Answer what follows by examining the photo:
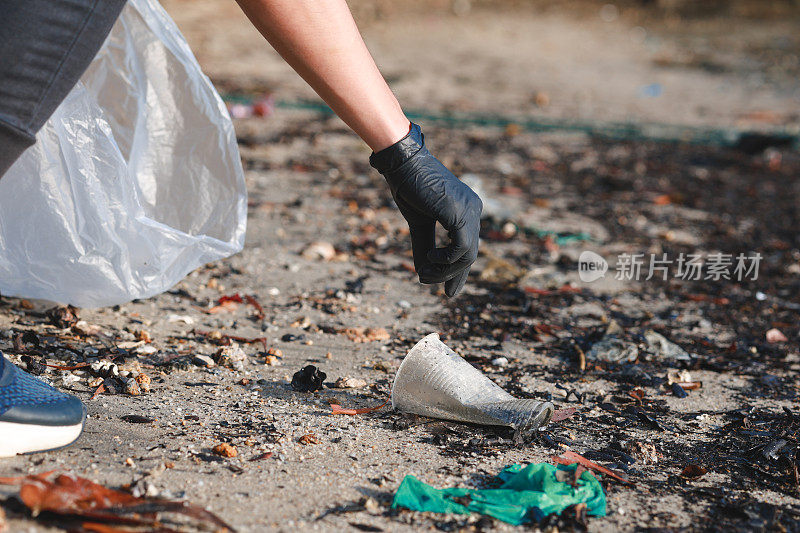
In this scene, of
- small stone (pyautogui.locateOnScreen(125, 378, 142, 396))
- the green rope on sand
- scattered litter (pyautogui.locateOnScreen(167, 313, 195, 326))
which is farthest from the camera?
the green rope on sand

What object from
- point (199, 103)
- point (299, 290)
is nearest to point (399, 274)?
point (299, 290)

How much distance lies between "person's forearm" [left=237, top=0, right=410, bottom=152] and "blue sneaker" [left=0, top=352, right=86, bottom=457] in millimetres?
822

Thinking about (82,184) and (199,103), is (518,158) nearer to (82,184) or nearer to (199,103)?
(199,103)

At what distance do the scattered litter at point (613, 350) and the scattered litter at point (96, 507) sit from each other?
1.35 m

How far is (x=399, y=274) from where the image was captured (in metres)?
2.85

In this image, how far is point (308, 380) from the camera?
6.23 ft

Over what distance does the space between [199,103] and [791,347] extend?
2.03m

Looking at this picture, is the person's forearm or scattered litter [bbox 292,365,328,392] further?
scattered litter [bbox 292,365,328,392]

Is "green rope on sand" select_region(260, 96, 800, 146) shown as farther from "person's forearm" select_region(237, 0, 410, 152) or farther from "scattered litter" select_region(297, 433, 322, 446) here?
"scattered litter" select_region(297, 433, 322, 446)

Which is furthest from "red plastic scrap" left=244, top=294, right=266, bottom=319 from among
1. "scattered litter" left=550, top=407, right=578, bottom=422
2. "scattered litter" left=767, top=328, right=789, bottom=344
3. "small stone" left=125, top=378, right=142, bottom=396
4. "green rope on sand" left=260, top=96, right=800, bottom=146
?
"green rope on sand" left=260, top=96, right=800, bottom=146

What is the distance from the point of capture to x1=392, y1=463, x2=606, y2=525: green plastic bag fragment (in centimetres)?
141

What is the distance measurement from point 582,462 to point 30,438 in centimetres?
113

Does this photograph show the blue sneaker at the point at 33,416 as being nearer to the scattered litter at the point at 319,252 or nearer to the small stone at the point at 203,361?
the small stone at the point at 203,361

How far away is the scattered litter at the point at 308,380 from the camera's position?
1894 mm
